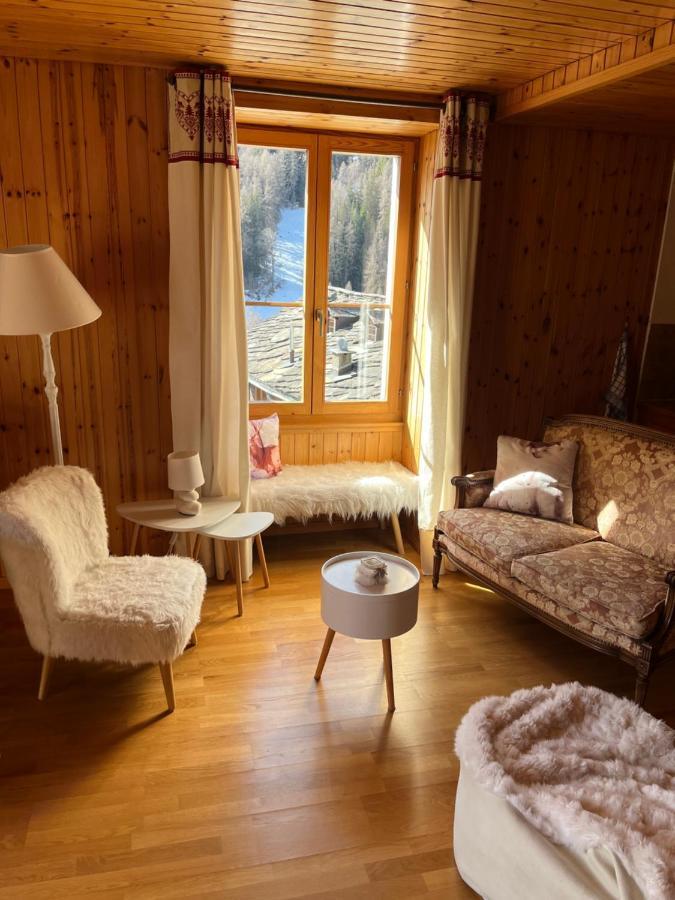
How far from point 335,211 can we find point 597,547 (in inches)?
88.5

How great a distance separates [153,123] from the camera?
3.07 meters

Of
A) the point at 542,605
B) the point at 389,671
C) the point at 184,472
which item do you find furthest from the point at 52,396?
the point at 542,605

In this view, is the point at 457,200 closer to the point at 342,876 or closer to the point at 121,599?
the point at 121,599

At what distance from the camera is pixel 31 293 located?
2572 mm

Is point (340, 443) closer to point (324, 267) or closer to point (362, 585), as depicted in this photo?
point (324, 267)

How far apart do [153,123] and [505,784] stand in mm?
2972

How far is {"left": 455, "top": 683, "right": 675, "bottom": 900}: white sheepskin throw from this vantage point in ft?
→ 5.08

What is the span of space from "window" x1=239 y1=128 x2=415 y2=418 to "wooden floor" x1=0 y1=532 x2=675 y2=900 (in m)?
1.34

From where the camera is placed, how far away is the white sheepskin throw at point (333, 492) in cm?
359

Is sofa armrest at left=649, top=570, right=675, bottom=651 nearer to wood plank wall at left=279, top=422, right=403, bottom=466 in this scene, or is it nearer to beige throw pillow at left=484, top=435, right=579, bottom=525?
beige throw pillow at left=484, top=435, right=579, bottom=525

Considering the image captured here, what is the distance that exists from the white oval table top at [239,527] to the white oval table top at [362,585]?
557 millimetres

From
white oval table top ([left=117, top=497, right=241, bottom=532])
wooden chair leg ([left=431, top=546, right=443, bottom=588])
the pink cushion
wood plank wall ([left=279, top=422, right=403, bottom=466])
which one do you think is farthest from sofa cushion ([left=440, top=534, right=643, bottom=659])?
white oval table top ([left=117, top=497, right=241, bottom=532])

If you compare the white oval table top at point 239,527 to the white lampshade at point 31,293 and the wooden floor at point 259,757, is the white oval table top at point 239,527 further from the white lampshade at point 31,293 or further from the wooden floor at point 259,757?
the white lampshade at point 31,293

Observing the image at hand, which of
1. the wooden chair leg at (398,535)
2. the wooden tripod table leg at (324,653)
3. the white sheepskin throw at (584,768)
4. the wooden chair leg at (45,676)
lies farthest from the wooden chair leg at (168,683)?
the wooden chair leg at (398,535)
